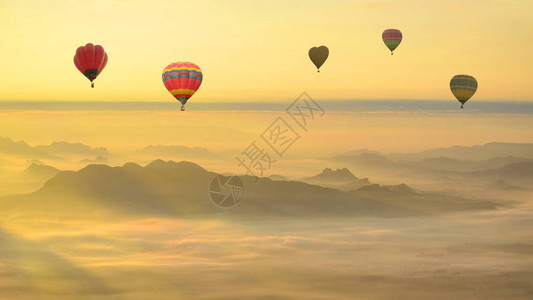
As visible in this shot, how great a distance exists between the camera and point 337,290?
345ft

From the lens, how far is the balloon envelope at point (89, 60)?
11644 cm

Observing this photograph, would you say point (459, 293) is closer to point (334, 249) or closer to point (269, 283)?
point (269, 283)

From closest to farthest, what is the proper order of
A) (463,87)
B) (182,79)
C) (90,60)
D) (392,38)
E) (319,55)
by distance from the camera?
(182,79)
(90,60)
(319,55)
(463,87)
(392,38)

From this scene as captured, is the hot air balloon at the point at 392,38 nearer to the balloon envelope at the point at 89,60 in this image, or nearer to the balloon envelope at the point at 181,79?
the balloon envelope at the point at 181,79

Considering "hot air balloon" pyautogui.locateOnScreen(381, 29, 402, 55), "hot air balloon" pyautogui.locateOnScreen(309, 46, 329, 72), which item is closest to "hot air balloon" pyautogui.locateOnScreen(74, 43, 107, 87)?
"hot air balloon" pyautogui.locateOnScreen(309, 46, 329, 72)

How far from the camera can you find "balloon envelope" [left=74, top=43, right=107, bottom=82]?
4584 inches

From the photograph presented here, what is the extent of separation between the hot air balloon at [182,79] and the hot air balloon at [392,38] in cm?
5007

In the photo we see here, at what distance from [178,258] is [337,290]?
2031 inches

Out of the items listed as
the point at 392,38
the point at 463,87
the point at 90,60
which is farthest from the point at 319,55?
the point at 90,60

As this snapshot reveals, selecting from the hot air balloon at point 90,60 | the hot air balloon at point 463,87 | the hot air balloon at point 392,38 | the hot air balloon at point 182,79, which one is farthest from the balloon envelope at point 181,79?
the hot air balloon at point 463,87

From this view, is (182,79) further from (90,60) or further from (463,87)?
(463,87)

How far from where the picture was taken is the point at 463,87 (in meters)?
137

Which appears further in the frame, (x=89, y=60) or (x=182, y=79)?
(x=89, y=60)

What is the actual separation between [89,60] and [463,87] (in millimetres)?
75727
